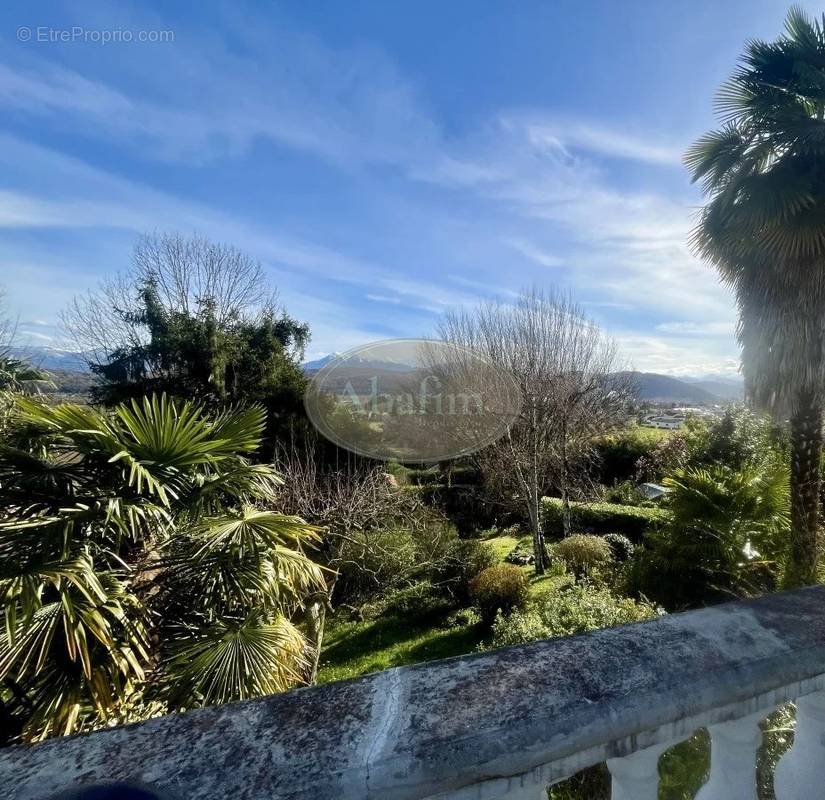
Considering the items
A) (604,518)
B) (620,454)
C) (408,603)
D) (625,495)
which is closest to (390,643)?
(408,603)

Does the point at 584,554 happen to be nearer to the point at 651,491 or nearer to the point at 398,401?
the point at 651,491

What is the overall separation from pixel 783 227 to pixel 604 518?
29.7 feet

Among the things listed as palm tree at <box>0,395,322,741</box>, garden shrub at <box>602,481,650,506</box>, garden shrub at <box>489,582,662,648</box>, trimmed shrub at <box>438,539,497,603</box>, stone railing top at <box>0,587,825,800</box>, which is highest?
stone railing top at <box>0,587,825,800</box>

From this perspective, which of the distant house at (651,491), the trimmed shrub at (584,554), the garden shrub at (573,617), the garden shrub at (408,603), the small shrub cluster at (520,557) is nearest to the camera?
the garden shrub at (573,617)

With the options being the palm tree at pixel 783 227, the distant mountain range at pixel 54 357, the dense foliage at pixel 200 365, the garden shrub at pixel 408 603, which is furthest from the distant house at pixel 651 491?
the distant mountain range at pixel 54 357

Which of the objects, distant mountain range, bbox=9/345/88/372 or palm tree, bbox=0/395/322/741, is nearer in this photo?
palm tree, bbox=0/395/322/741

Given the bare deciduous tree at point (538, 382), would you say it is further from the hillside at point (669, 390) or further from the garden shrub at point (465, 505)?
the hillside at point (669, 390)

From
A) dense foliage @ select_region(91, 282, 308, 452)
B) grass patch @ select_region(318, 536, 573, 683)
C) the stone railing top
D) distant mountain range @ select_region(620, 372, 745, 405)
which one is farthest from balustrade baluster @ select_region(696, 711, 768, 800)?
distant mountain range @ select_region(620, 372, 745, 405)

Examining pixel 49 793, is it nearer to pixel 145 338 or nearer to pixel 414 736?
pixel 414 736

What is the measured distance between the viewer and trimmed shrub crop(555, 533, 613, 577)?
32.3ft

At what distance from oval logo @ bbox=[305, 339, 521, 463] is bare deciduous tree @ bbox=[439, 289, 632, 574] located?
971 millimetres

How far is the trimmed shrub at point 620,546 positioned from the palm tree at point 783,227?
183 inches

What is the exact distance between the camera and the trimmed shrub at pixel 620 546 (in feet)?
35.7

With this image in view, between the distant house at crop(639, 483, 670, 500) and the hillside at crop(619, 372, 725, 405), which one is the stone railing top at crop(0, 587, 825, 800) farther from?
the hillside at crop(619, 372, 725, 405)
